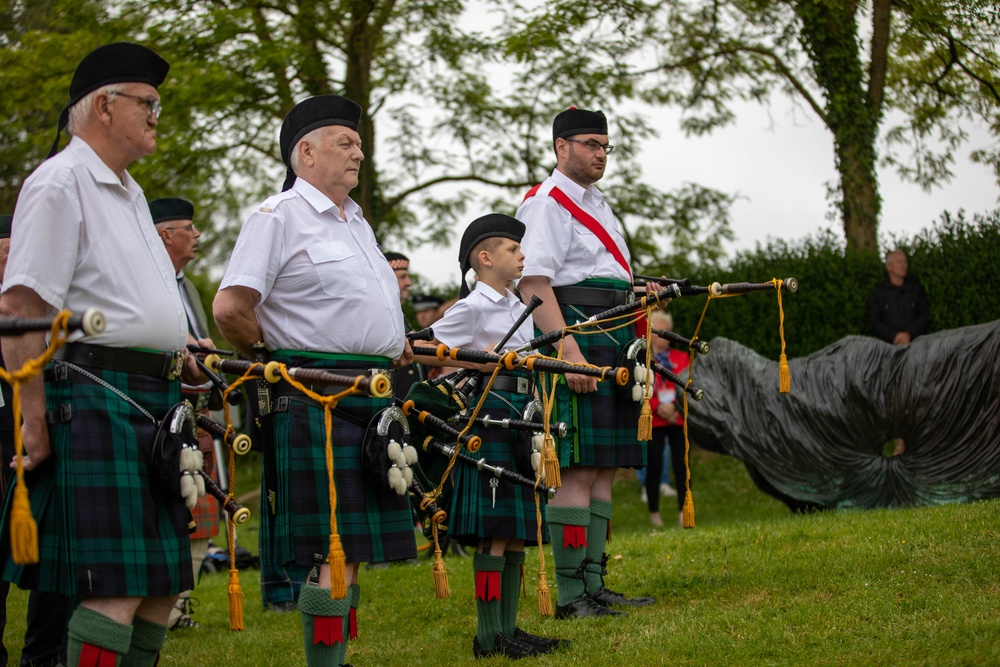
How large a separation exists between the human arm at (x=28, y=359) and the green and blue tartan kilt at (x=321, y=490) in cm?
77

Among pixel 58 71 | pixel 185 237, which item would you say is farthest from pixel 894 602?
pixel 58 71

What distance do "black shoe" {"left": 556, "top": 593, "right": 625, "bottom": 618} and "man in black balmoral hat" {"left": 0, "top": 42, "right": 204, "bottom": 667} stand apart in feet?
6.97

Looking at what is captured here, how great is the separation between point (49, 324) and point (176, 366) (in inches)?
21.5

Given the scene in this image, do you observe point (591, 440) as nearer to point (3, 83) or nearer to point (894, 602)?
point (894, 602)

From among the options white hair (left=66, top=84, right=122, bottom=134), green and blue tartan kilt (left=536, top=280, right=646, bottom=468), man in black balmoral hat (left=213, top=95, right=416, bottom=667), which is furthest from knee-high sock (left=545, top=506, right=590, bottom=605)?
white hair (left=66, top=84, right=122, bottom=134)

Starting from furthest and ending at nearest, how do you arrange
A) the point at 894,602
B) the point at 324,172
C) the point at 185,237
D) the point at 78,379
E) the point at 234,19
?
the point at 234,19 → the point at 185,237 → the point at 894,602 → the point at 324,172 → the point at 78,379

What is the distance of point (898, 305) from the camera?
9492 mm

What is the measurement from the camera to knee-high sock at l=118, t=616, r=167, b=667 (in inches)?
120

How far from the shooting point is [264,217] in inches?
136

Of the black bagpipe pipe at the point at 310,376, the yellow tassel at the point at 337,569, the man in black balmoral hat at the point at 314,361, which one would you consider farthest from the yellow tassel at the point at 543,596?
the black bagpipe pipe at the point at 310,376

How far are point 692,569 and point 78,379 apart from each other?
10.9ft

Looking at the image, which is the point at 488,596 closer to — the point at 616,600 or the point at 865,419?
the point at 616,600

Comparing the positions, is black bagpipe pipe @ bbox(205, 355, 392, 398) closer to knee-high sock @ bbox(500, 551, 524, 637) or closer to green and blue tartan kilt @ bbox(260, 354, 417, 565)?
green and blue tartan kilt @ bbox(260, 354, 417, 565)

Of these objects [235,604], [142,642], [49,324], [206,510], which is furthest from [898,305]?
[49,324]
